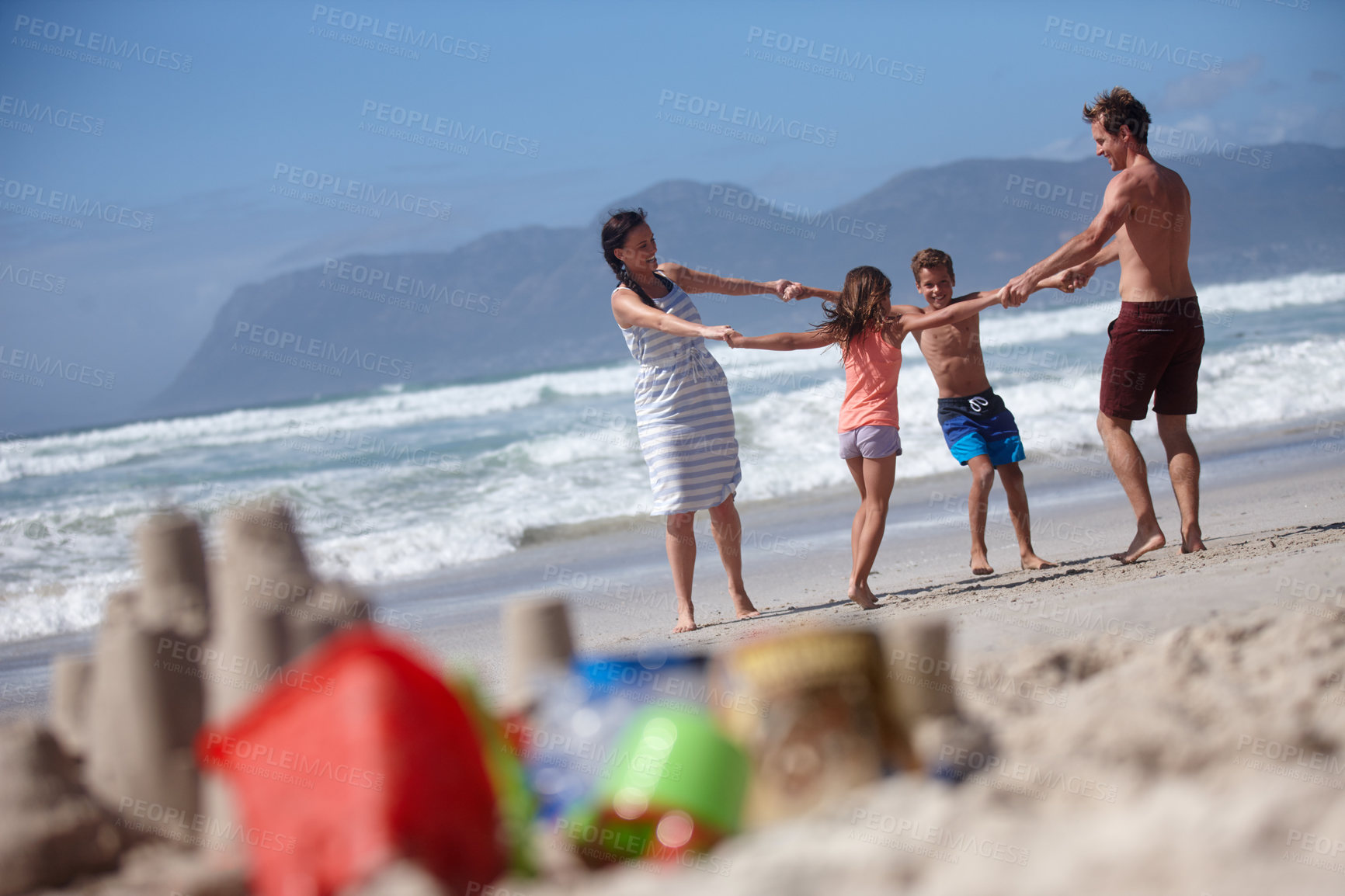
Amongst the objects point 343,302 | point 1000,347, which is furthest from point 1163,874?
point 343,302

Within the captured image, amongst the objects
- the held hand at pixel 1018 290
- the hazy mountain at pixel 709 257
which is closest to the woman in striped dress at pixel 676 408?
the held hand at pixel 1018 290

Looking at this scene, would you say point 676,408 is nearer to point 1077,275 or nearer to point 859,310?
point 859,310

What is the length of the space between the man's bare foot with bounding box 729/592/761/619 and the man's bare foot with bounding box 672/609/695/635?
245 mm

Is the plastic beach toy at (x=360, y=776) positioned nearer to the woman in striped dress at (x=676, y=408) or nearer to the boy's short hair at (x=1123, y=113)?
the woman in striped dress at (x=676, y=408)

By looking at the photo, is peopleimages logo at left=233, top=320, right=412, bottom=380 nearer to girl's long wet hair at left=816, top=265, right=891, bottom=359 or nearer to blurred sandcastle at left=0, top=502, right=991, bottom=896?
girl's long wet hair at left=816, top=265, right=891, bottom=359

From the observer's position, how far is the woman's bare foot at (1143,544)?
4368 mm

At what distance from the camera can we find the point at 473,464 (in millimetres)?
11609

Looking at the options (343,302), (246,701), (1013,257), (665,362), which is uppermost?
(343,302)

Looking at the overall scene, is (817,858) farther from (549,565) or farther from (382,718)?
(549,565)

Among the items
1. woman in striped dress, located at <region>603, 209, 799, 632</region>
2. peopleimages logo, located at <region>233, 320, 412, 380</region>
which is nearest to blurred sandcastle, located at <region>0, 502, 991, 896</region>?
woman in striped dress, located at <region>603, 209, 799, 632</region>

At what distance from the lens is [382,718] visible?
150 centimetres

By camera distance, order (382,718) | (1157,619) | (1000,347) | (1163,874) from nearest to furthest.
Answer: (1163,874)
(382,718)
(1157,619)
(1000,347)

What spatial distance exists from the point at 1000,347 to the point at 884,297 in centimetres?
1671

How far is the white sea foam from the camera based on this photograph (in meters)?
7.66
